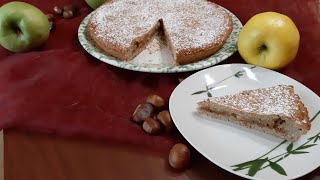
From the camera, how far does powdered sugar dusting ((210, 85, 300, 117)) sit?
95 cm

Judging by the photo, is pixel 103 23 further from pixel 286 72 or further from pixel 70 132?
pixel 286 72

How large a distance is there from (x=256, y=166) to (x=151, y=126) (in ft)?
0.86

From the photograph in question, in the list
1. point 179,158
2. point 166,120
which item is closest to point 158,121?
point 166,120

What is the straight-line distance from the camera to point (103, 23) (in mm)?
1320

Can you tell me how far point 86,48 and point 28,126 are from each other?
34 cm

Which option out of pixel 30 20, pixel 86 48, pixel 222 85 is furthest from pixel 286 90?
pixel 30 20

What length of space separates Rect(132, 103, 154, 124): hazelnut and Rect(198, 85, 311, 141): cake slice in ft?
0.41

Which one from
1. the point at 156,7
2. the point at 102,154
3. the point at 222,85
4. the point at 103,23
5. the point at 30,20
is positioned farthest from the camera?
the point at 156,7

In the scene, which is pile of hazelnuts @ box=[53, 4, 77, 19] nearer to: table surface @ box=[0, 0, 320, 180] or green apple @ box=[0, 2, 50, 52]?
green apple @ box=[0, 2, 50, 52]

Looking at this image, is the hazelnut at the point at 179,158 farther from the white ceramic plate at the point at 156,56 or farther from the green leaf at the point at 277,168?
the white ceramic plate at the point at 156,56

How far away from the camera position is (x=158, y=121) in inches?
38.2

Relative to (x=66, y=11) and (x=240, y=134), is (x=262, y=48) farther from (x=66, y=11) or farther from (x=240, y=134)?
(x=66, y=11)

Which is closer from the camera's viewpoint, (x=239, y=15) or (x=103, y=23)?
(x=103, y=23)

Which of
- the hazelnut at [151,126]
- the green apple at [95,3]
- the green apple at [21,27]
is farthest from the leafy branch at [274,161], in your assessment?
the green apple at [95,3]
